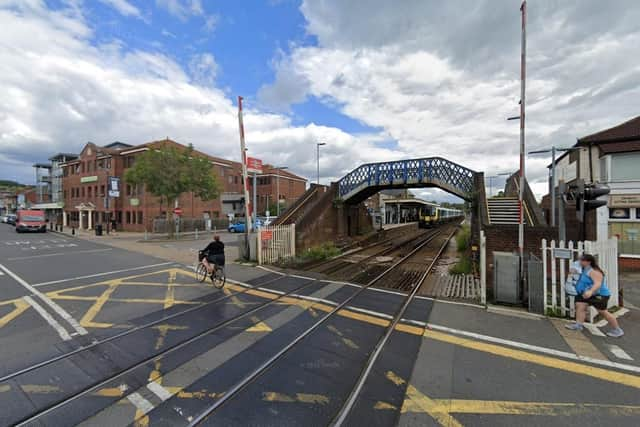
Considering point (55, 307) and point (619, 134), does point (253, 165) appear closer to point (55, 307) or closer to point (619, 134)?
point (55, 307)

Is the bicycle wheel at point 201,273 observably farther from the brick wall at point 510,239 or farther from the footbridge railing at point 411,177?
the footbridge railing at point 411,177

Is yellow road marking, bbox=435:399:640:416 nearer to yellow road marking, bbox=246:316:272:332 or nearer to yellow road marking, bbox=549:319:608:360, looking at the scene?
yellow road marking, bbox=549:319:608:360

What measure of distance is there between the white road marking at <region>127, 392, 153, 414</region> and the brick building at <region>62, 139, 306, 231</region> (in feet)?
90.2

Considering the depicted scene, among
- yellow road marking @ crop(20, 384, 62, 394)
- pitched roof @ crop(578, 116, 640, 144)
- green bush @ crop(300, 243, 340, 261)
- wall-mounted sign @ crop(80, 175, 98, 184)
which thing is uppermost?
wall-mounted sign @ crop(80, 175, 98, 184)

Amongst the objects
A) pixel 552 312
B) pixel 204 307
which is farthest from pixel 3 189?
pixel 552 312

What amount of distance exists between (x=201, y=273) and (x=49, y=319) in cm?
388

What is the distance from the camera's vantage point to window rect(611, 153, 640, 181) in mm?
11203

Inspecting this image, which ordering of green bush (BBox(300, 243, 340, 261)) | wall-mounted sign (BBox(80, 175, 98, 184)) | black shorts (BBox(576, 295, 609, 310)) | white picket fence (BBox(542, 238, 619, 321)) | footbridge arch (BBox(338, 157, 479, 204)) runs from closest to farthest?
black shorts (BBox(576, 295, 609, 310)) < white picket fence (BBox(542, 238, 619, 321)) < green bush (BBox(300, 243, 340, 261)) < footbridge arch (BBox(338, 157, 479, 204)) < wall-mounted sign (BBox(80, 175, 98, 184))

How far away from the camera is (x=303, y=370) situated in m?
3.67

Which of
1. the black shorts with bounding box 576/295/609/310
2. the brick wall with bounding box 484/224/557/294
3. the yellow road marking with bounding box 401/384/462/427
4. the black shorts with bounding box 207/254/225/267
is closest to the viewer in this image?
the yellow road marking with bounding box 401/384/462/427

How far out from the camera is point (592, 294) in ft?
15.0

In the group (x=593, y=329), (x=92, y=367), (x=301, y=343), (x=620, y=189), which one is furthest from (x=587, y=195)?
(x=620, y=189)

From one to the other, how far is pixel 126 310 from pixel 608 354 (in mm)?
8871

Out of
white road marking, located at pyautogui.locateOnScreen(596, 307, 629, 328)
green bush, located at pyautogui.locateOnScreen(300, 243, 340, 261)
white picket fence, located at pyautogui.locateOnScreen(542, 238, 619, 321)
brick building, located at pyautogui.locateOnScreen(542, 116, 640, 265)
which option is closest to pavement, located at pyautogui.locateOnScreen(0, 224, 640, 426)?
white road marking, located at pyautogui.locateOnScreen(596, 307, 629, 328)
